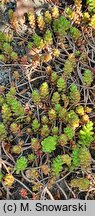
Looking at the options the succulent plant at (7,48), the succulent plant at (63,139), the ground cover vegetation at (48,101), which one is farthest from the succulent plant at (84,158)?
the succulent plant at (7,48)

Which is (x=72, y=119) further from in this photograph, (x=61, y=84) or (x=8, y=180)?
(x=8, y=180)

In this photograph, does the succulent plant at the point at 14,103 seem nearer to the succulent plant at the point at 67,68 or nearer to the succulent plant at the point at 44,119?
the succulent plant at the point at 44,119

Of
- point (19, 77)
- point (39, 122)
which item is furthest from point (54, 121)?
point (19, 77)

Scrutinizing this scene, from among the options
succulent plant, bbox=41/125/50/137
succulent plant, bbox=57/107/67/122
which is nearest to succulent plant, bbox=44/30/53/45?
succulent plant, bbox=57/107/67/122

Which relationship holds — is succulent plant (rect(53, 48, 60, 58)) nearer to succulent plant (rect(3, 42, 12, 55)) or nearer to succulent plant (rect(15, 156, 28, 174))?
succulent plant (rect(3, 42, 12, 55))

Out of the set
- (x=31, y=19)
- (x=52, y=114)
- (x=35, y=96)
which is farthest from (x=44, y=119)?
(x=31, y=19)
